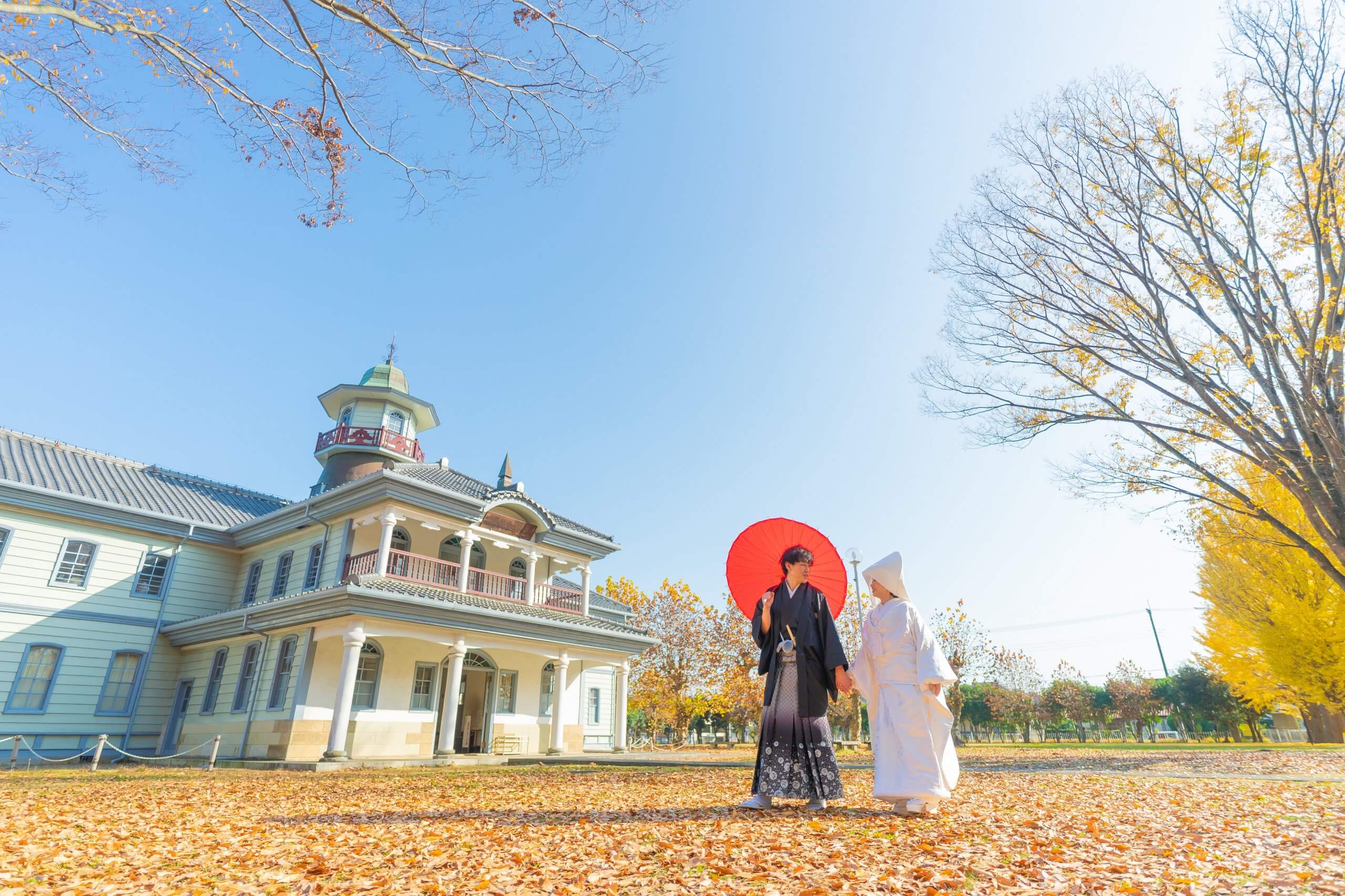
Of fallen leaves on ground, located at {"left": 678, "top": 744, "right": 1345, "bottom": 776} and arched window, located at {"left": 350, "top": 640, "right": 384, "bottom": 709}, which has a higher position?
arched window, located at {"left": 350, "top": 640, "right": 384, "bottom": 709}

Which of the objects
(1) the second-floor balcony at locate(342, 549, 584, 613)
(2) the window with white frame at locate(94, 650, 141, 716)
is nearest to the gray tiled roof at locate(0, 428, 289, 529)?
(2) the window with white frame at locate(94, 650, 141, 716)

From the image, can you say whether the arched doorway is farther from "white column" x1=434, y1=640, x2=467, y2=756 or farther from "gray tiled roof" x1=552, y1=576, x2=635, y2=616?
"gray tiled roof" x1=552, y1=576, x2=635, y2=616

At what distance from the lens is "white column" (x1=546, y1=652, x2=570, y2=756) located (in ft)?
55.5

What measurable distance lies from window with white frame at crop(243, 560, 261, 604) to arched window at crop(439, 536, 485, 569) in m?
5.40

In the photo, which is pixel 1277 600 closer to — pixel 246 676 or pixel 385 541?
pixel 385 541

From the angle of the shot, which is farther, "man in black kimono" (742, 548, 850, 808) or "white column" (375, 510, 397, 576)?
"white column" (375, 510, 397, 576)

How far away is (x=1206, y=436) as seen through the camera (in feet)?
31.9

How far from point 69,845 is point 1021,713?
45851mm

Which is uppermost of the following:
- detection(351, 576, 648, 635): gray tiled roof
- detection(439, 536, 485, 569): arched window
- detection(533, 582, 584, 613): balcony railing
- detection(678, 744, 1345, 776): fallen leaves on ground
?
detection(439, 536, 485, 569): arched window

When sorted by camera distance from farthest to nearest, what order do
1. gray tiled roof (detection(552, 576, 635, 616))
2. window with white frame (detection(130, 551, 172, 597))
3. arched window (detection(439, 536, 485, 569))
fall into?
gray tiled roof (detection(552, 576, 635, 616))
arched window (detection(439, 536, 485, 569))
window with white frame (detection(130, 551, 172, 597))

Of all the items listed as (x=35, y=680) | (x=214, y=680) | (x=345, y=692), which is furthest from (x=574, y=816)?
(x=35, y=680)

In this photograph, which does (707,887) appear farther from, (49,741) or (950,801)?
(49,741)

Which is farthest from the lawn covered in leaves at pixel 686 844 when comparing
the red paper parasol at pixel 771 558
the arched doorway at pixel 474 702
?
the arched doorway at pixel 474 702

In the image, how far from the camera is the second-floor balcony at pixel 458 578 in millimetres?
15516
